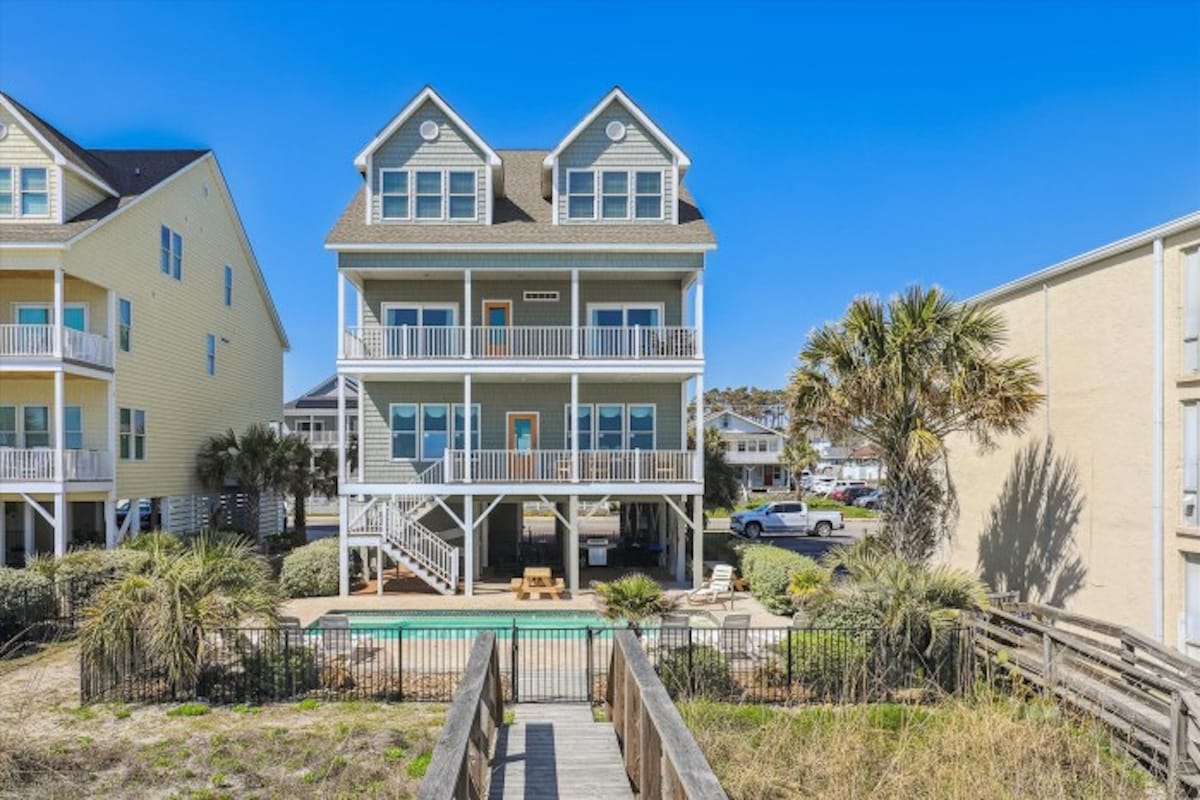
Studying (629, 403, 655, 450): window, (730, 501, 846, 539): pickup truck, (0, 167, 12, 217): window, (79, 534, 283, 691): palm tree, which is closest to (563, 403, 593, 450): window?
(629, 403, 655, 450): window

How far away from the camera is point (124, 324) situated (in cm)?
2222

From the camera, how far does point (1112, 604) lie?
14125 mm

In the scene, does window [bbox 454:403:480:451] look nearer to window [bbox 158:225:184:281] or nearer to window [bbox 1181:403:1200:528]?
window [bbox 158:225:184:281]

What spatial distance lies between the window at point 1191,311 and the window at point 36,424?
90.3ft

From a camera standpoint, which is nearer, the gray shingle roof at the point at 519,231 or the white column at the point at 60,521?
the white column at the point at 60,521

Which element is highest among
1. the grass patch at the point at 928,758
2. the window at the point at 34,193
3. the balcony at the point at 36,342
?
the window at the point at 34,193

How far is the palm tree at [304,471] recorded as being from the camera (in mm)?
26188

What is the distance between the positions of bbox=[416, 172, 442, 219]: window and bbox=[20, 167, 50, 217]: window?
10.1 meters

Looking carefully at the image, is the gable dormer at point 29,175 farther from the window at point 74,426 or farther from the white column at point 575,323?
the white column at point 575,323

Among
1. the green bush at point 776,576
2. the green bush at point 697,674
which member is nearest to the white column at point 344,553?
the green bush at point 776,576

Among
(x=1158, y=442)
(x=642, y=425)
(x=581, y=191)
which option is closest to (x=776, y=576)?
(x=642, y=425)

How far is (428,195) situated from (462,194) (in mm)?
953

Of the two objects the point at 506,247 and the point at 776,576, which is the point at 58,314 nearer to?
the point at 506,247

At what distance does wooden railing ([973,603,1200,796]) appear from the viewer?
8367mm
